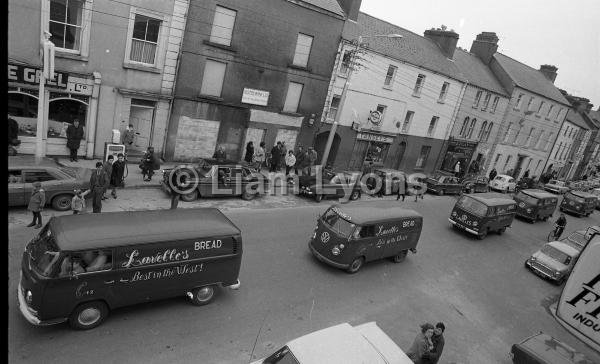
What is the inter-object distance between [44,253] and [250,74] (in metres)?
17.0

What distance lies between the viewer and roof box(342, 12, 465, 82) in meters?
28.2

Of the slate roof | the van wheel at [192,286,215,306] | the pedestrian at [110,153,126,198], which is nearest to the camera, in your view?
the van wheel at [192,286,215,306]

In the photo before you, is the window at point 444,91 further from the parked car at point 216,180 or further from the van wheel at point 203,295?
the van wheel at point 203,295

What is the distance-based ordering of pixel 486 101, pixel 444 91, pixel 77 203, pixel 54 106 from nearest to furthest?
1. pixel 77 203
2. pixel 54 106
3. pixel 444 91
4. pixel 486 101

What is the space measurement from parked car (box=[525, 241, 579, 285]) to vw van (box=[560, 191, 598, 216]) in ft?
58.4

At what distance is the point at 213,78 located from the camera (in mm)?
21906

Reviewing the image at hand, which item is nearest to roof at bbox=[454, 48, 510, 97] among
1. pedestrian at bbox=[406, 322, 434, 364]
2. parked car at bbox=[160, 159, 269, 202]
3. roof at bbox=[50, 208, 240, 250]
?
parked car at bbox=[160, 159, 269, 202]

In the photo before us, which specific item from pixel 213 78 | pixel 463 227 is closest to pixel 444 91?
pixel 463 227

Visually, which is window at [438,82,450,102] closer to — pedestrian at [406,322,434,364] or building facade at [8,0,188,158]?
building facade at [8,0,188,158]

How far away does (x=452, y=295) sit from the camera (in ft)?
45.4

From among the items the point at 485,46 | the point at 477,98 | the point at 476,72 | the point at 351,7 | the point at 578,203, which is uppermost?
the point at 485,46

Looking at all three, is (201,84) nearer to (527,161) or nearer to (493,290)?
(493,290)

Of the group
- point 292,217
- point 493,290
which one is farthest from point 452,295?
point 292,217

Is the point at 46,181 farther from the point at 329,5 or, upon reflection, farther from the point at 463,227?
the point at 329,5
